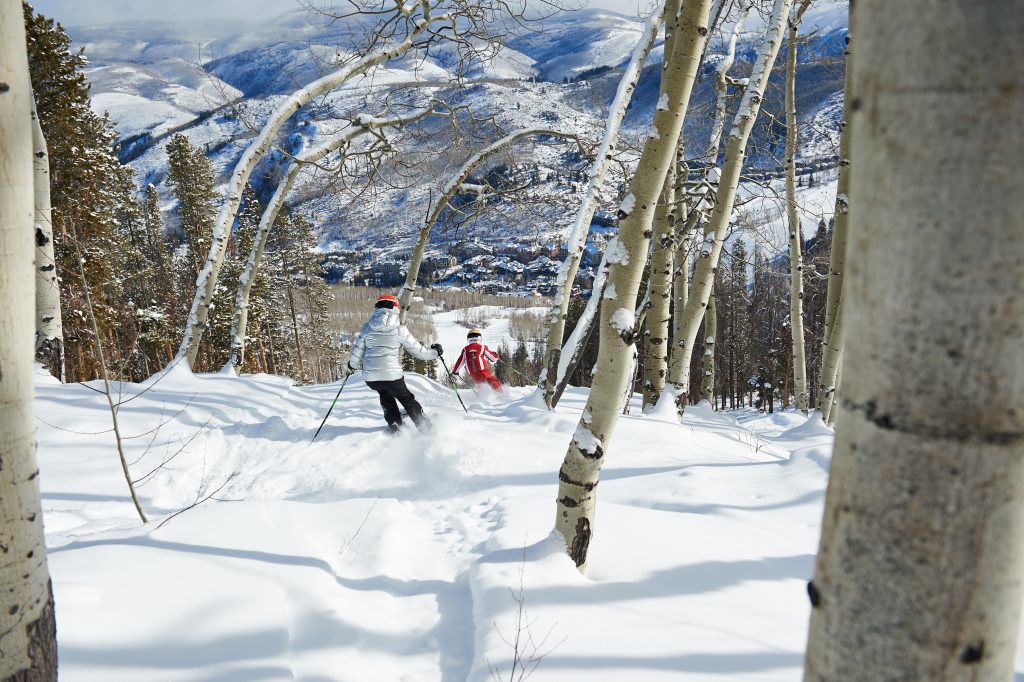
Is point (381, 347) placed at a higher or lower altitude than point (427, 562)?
higher

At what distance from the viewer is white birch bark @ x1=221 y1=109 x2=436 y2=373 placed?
8648 millimetres

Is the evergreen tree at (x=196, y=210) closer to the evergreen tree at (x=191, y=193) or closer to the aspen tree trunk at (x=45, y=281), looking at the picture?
the evergreen tree at (x=191, y=193)

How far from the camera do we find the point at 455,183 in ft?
31.6

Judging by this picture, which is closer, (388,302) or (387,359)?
(387,359)

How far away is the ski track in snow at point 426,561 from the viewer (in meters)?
2.46

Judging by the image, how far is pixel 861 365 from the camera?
716mm

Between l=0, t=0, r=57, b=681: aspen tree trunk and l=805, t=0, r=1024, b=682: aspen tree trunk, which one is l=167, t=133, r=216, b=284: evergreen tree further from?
l=805, t=0, r=1024, b=682: aspen tree trunk

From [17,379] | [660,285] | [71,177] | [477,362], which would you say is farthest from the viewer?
[71,177]

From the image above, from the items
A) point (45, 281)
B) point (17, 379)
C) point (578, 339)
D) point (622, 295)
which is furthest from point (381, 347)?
point (17, 379)

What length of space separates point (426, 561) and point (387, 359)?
3435 millimetres

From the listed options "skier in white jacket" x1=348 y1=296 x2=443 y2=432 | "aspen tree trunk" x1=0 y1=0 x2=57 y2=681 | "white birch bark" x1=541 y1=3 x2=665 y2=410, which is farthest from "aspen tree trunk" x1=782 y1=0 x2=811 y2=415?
"aspen tree trunk" x1=0 y1=0 x2=57 y2=681

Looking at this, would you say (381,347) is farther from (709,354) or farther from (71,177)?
(71,177)

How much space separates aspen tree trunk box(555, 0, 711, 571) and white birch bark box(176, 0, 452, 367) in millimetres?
5773

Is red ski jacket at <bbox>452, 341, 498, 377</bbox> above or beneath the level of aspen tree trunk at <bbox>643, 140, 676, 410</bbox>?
beneath
